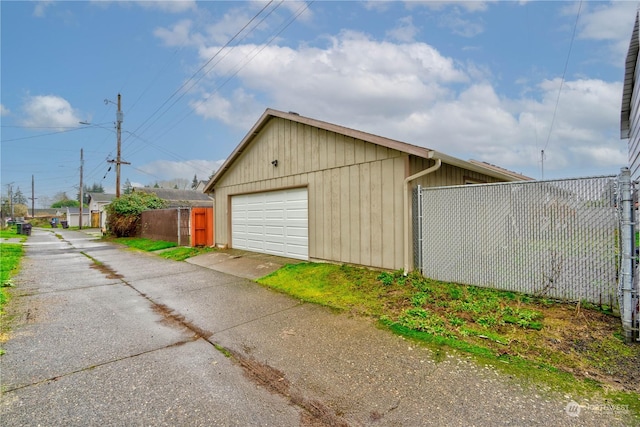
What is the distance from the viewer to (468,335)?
3.39m

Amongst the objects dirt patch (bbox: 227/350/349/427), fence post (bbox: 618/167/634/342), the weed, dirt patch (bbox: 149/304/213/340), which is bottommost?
dirt patch (bbox: 149/304/213/340)

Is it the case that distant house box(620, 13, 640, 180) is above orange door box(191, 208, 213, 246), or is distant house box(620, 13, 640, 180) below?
above

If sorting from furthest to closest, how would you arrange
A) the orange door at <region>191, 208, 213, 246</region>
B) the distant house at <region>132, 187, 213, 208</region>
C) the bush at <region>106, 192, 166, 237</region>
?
the distant house at <region>132, 187, 213, 208</region> → the bush at <region>106, 192, 166, 237</region> → the orange door at <region>191, 208, 213, 246</region>

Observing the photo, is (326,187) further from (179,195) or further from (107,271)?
(179,195)

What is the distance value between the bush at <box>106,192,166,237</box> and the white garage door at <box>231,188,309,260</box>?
10.7 m

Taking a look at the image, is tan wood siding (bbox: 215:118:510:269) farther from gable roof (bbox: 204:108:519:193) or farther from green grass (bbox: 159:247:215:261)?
green grass (bbox: 159:247:215:261)

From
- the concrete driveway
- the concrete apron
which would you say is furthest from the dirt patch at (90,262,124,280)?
the concrete driveway

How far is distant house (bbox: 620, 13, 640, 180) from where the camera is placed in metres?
5.88

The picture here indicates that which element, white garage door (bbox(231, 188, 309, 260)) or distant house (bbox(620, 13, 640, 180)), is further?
white garage door (bbox(231, 188, 309, 260))

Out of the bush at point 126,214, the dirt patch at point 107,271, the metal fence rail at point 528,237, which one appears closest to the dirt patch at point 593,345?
the metal fence rail at point 528,237

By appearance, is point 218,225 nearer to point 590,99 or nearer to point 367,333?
point 367,333

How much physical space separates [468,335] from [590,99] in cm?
1184

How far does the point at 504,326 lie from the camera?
11.7ft

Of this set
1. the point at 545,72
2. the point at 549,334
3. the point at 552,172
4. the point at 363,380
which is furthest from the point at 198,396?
the point at 552,172
